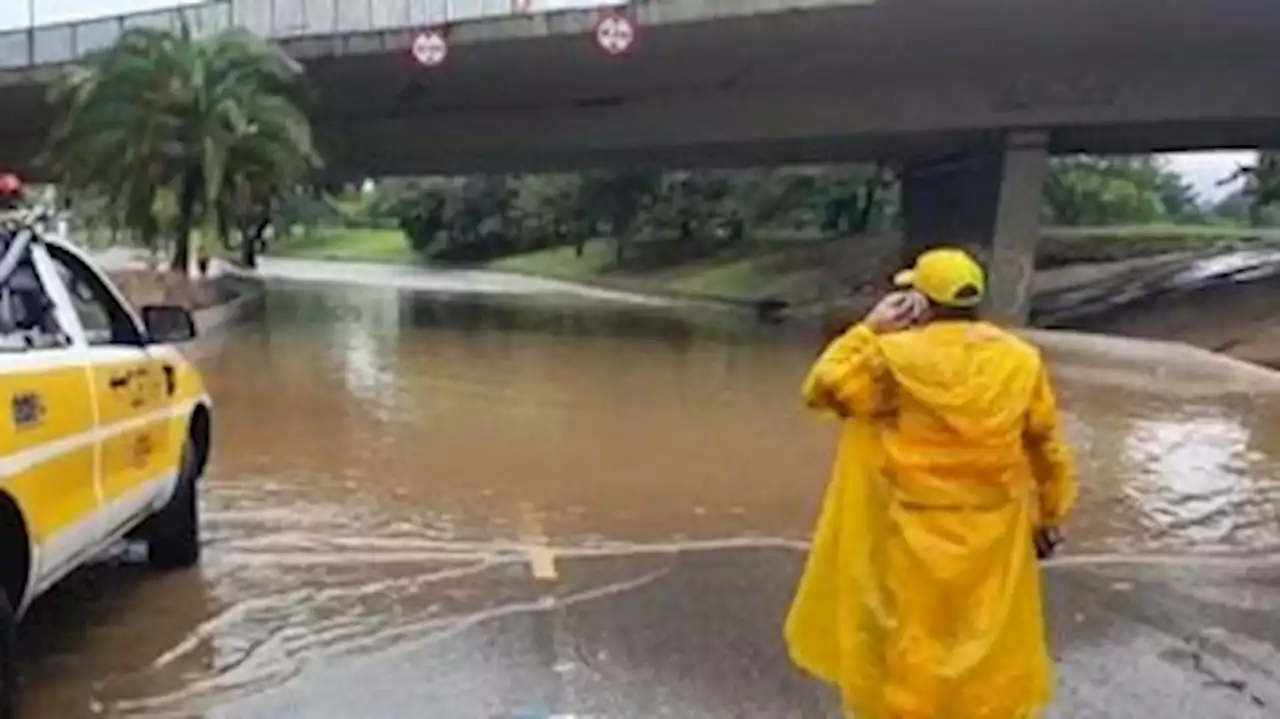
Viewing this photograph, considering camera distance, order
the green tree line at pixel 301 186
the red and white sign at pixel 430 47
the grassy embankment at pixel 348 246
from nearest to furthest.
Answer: the red and white sign at pixel 430 47 < the green tree line at pixel 301 186 < the grassy embankment at pixel 348 246

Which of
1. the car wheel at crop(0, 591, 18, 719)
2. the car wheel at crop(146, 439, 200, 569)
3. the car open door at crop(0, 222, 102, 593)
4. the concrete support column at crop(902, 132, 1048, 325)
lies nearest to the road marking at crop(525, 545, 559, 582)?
the car wheel at crop(146, 439, 200, 569)

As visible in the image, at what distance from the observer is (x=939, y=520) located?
4.20m

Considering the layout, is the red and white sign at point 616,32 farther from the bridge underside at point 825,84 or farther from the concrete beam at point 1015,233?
the concrete beam at point 1015,233

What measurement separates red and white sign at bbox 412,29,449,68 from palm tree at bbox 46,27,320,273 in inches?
121

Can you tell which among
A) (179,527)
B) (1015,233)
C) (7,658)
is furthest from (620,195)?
(7,658)

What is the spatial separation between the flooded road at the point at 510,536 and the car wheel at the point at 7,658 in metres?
0.65

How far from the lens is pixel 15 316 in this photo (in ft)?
19.4

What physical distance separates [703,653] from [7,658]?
261 centimetres

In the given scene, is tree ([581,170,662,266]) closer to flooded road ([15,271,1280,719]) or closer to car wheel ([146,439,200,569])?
flooded road ([15,271,1280,719])

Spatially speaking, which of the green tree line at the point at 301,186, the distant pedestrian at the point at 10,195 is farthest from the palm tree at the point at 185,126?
the distant pedestrian at the point at 10,195

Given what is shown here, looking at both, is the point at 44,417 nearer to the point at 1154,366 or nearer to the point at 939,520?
the point at 939,520

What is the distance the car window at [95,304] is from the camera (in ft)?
22.2

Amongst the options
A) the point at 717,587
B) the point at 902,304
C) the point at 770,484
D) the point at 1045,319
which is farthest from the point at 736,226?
the point at 902,304

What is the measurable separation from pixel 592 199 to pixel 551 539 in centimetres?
4457
